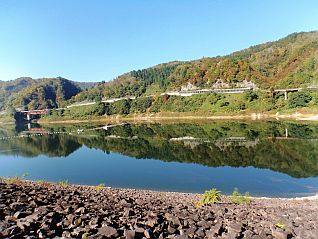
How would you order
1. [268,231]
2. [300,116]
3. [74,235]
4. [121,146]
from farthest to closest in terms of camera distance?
1. [300,116]
2. [121,146]
3. [268,231]
4. [74,235]

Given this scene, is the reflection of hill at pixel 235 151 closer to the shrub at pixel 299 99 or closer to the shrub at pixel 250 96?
the shrub at pixel 299 99

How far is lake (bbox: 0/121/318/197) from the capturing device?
35.6m

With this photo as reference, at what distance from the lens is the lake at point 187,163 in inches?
1401

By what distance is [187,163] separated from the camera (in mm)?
48562

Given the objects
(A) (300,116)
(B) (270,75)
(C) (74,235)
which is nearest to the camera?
(C) (74,235)

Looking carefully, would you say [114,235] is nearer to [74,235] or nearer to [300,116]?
[74,235]

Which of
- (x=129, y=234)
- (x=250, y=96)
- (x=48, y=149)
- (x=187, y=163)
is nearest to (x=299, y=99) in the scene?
(x=250, y=96)

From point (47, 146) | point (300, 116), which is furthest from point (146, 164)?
point (300, 116)

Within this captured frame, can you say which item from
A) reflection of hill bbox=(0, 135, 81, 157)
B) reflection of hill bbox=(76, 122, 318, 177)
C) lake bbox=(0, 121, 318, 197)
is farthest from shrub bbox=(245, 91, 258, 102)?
reflection of hill bbox=(0, 135, 81, 157)

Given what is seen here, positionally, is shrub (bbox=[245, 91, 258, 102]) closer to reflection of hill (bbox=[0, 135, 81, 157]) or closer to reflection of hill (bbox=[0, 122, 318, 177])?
reflection of hill (bbox=[0, 122, 318, 177])

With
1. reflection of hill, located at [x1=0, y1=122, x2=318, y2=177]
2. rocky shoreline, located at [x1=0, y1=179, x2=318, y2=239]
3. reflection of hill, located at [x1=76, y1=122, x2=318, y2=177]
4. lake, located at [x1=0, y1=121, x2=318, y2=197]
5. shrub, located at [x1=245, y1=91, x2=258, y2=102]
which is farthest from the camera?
shrub, located at [x1=245, y1=91, x2=258, y2=102]

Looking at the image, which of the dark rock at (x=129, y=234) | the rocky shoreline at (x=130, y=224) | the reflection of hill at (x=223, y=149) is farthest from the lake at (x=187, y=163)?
the dark rock at (x=129, y=234)

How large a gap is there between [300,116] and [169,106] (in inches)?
2458

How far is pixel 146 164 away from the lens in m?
49.8
